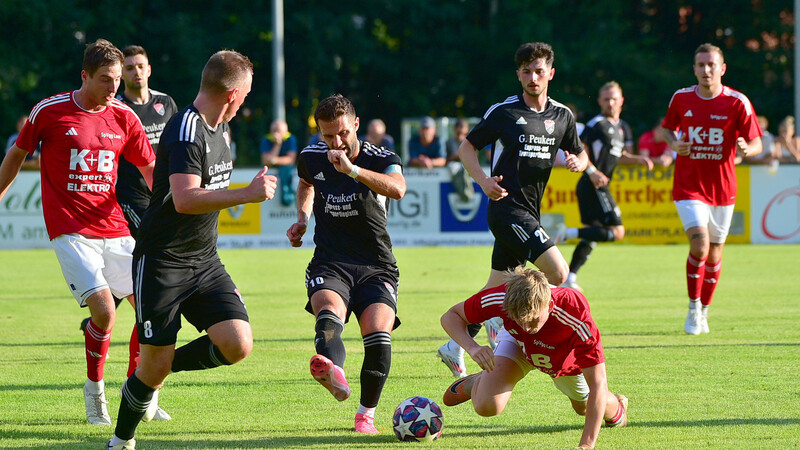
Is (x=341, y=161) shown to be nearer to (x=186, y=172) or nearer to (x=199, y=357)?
(x=186, y=172)

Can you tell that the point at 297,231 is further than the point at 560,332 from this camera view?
Yes

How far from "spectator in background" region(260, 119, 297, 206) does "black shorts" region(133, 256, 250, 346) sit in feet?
43.1

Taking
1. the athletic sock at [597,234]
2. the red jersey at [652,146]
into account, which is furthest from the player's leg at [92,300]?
the red jersey at [652,146]

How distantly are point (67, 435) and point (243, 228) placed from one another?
13.1 meters

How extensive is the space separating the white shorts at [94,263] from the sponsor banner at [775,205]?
1416 centimetres

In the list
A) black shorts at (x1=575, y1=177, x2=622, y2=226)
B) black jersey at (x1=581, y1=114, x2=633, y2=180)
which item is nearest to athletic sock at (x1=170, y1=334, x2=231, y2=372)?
black shorts at (x1=575, y1=177, x2=622, y2=226)

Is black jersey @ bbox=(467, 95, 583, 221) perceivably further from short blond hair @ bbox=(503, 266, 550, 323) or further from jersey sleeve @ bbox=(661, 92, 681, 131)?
short blond hair @ bbox=(503, 266, 550, 323)

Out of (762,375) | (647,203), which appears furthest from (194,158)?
(647,203)

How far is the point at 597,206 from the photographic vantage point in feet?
42.1

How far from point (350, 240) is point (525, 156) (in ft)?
6.62

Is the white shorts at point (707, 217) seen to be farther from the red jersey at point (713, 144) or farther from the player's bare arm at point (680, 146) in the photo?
the player's bare arm at point (680, 146)

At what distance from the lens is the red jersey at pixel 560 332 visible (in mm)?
5527

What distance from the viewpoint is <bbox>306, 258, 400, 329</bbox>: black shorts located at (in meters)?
6.13

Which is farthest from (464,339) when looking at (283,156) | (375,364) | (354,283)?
(283,156)
